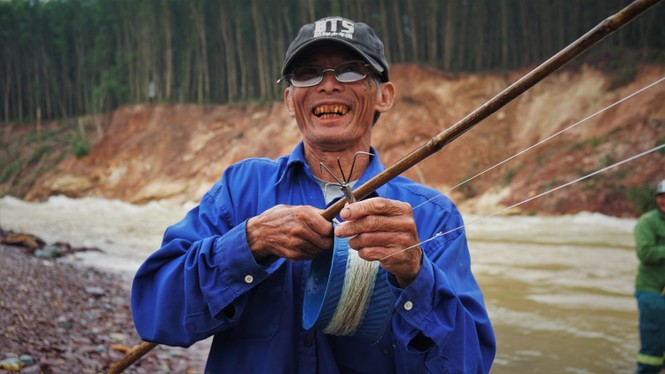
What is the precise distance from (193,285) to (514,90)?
1181mm

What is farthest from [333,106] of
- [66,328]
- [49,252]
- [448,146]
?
[448,146]

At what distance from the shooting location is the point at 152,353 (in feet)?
17.1

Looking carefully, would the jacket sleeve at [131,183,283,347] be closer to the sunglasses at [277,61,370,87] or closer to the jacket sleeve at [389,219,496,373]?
the jacket sleeve at [389,219,496,373]

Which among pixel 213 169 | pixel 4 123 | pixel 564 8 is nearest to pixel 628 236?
pixel 564 8

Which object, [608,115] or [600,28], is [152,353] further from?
[608,115]

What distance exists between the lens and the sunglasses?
222 centimetres

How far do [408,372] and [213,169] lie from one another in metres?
30.6

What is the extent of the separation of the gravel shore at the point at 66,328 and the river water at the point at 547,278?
294 centimetres

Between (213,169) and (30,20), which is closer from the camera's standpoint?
(213,169)

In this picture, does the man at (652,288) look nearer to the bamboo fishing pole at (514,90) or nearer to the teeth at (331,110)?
the teeth at (331,110)

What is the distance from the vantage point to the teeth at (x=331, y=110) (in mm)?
2254

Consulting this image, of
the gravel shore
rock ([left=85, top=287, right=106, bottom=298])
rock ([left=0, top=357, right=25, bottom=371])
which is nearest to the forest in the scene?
rock ([left=85, top=287, right=106, bottom=298])

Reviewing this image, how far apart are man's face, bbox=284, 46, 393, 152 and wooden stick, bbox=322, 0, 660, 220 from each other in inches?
20.4

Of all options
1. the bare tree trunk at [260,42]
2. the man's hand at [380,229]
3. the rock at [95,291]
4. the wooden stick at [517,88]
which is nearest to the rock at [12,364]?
the wooden stick at [517,88]
